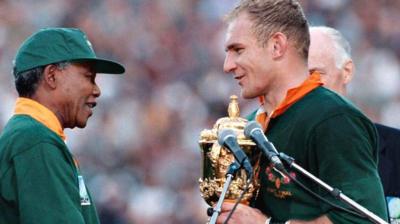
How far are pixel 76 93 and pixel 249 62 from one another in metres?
0.69

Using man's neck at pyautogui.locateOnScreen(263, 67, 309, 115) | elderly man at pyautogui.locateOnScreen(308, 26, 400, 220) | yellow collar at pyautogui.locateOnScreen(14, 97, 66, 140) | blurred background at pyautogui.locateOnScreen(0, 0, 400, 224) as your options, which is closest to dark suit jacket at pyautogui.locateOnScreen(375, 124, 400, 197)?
elderly man at pyautogui.locateOnScreen(308, 26, 400, 220)

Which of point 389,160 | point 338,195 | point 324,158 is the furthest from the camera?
point 389,160

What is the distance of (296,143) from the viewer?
4.50 meters

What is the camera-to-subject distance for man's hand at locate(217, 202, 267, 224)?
4438mm

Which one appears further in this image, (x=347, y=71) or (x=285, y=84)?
(x=347, y=71)

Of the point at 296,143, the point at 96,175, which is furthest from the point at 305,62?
the point at 96,175

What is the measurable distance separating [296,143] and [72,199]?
86 centimetres

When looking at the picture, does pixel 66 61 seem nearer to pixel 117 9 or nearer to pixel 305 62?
pixel 305 62

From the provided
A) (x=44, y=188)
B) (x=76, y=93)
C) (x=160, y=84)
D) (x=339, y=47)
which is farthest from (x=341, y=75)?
(x=160, y=84)

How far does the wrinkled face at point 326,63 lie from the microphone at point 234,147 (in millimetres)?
1831

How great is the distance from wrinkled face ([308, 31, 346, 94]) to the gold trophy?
1568 millimetres

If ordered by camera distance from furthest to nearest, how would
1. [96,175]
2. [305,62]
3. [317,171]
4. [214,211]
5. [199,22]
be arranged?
[199,22] < [96,175] < [305,62] < [317,171] < [214,211]

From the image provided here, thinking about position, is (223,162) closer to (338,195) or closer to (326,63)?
(338,195)

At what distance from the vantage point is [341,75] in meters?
6.24
